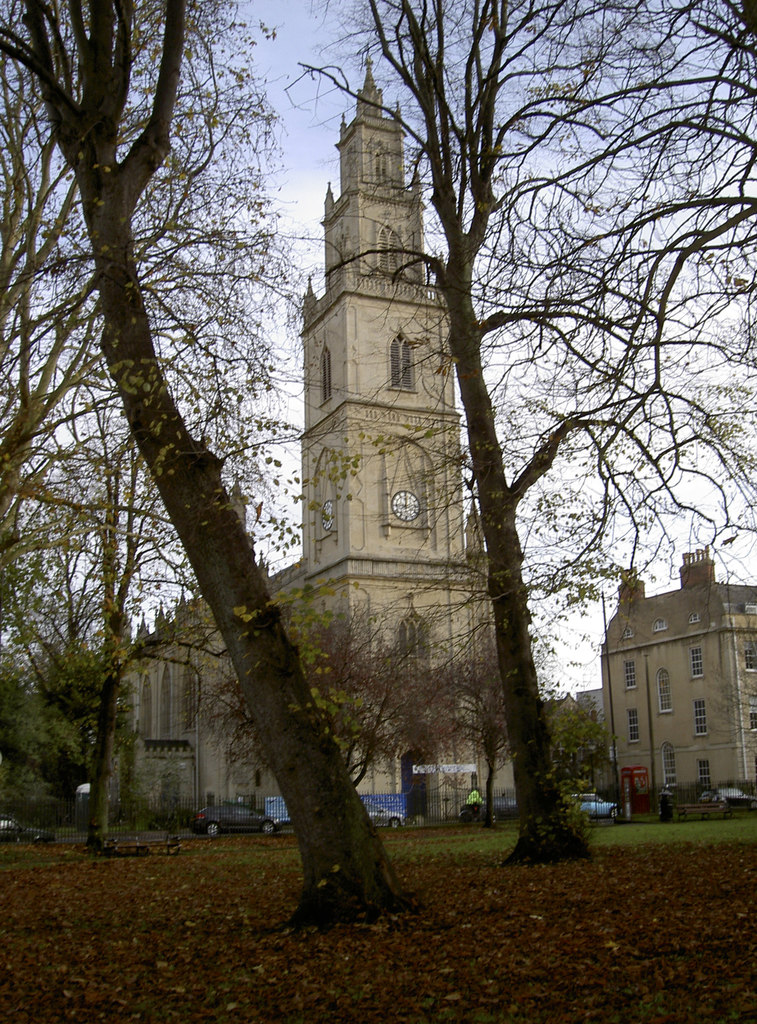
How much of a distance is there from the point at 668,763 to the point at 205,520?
53.6 metres

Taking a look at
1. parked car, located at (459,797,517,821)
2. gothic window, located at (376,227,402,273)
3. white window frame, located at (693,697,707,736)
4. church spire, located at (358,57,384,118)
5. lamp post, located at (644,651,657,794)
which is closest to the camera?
gothic window, located at (376,227,402,273)

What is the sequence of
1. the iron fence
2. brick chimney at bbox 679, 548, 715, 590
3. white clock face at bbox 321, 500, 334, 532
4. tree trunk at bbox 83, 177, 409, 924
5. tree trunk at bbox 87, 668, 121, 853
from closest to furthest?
tree trunk at bbox 83, 177, 409, 924 → white clock face at bbox 321, 500, 334, 532 → brick chimney at bbox 679, 548, 715, 590 → tree trunk at bbox 87, 668, 121, 853 → the iron fence

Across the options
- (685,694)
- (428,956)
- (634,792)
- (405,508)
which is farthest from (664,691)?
(428,956)

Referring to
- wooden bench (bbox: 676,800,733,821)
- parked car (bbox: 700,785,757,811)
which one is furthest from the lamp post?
wooden bench (bbox: 676,800,733,821)

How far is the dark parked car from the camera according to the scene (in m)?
34.7

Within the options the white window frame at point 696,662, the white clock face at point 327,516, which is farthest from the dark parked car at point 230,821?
the white window frame at point 696,662

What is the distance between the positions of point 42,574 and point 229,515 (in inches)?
511

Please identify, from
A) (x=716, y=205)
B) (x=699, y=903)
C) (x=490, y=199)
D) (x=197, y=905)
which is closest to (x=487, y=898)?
(x=699, y=903)

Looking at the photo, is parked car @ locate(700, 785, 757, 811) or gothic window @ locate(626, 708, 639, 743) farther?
gothic window @ locate(626, 708, 639, 743)

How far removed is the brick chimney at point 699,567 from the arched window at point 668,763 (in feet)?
155

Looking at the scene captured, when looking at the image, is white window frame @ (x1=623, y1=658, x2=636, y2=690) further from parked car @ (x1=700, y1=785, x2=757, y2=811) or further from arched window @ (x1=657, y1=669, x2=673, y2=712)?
parked car @ (x1=700, y1=785, x2=757, y2=811)

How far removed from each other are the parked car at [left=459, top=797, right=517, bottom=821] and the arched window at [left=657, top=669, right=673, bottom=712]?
55.7 ft

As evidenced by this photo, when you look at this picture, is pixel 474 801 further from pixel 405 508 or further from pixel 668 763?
pixel 405 508

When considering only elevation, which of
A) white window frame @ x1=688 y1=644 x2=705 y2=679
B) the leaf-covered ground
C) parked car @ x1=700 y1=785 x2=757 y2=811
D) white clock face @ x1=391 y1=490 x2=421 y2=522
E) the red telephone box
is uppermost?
white clock face @ x1=391 y1=490 x2=421 y2=522
